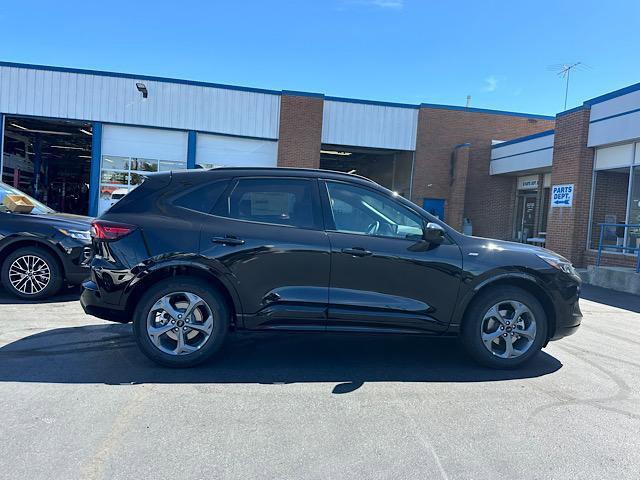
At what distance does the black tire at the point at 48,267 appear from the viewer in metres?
6.79

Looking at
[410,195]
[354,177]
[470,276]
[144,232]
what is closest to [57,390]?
[144,232]

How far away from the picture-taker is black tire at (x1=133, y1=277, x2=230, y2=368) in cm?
430

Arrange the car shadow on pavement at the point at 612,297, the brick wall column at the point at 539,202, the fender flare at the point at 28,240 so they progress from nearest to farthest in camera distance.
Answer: the fender flare at the point at 28,240
the car shadow on pavement at the point at 612,297
the brick wall column at the point at 539,202

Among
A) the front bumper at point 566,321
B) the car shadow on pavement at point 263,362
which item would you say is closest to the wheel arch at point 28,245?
the car shadow on pavement at point 263,362

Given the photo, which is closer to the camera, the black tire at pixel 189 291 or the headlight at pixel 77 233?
the black tire at pixel 189 291

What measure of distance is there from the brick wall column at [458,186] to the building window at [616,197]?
26.4 feet

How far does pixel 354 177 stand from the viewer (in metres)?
4.75

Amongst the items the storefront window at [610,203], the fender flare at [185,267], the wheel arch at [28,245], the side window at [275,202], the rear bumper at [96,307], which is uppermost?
the storefront window at [610,203]

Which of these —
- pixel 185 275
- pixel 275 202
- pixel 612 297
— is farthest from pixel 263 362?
pixel 612 297

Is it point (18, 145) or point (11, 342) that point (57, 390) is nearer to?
point (11, 342)

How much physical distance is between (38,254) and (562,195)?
1396 cm

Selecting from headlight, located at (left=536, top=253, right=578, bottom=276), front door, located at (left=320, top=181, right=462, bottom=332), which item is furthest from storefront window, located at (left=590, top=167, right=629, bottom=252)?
front door, located at (left=320, top=181, right=462, bottom=332)

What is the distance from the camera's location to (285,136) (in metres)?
21.0

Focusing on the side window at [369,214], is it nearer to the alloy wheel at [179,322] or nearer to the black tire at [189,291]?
the black tire at [189,291]
